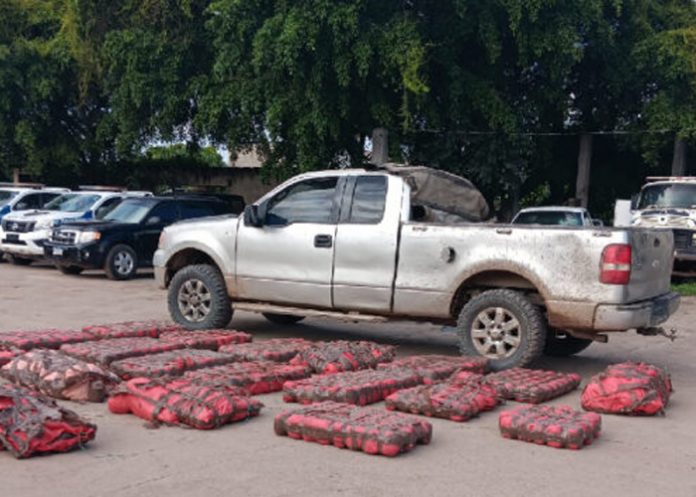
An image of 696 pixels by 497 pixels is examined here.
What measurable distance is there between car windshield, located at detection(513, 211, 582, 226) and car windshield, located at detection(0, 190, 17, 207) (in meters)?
12.7

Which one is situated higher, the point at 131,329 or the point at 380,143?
the point at 380,143

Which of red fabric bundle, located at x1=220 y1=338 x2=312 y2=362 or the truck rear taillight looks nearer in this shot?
the truck rear taillight

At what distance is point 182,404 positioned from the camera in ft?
21.2

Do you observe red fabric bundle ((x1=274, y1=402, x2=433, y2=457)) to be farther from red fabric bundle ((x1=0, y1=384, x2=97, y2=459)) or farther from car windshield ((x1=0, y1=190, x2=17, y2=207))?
car windshield ((x1=0, y1=190, x2=17, y2=207))

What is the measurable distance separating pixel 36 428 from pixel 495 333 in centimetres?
483

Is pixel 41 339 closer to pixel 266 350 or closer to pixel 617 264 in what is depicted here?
pixel 266 350

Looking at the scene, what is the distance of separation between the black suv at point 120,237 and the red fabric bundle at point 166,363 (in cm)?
961

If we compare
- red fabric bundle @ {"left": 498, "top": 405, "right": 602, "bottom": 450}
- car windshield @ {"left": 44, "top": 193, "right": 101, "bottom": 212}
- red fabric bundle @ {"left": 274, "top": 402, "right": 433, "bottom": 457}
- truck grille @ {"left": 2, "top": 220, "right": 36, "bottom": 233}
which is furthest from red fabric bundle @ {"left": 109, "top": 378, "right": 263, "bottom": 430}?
car windshield @ {"left": 44, "top": 193, "right": 101, "bottom": 212}

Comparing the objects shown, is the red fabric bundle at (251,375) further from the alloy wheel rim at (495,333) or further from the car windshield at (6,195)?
the car windshield at (6,195)

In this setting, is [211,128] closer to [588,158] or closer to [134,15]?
[134,15]

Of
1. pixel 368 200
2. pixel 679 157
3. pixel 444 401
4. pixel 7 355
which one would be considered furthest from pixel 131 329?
pixel 679 157

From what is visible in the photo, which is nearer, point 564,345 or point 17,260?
point 564,345

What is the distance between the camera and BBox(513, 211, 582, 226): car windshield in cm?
1856

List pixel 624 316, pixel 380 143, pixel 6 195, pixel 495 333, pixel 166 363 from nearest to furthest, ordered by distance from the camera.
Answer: pixel 166 363 → pixel 624 316 → pixel 495 333 → pixel 380 143 → pixel 6 195
